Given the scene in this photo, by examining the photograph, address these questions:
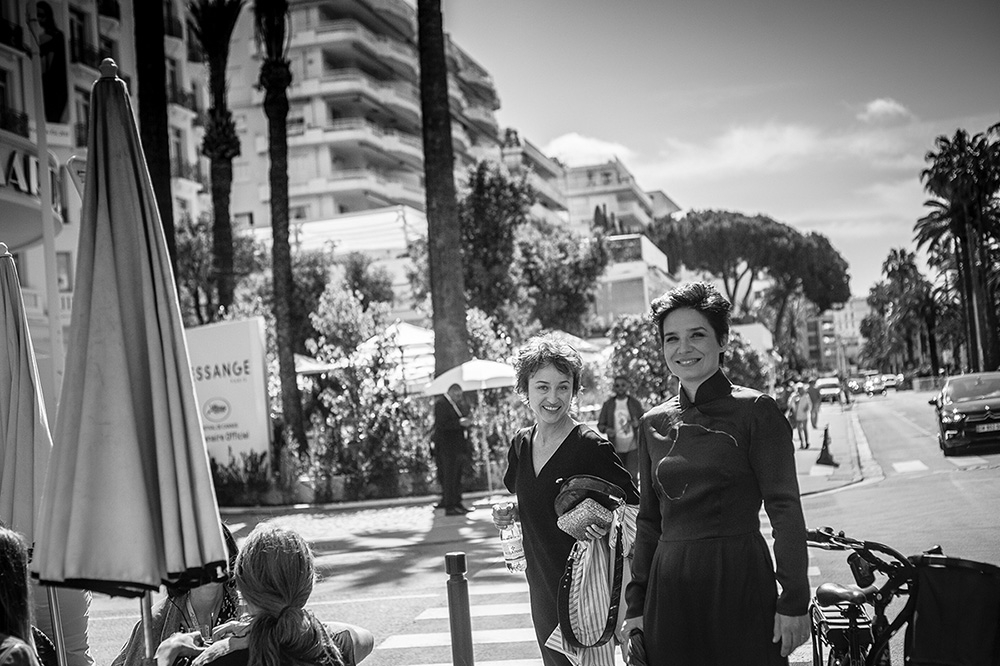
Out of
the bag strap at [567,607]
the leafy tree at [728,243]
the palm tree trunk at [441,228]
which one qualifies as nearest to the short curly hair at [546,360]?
the bag strap at [567,607]

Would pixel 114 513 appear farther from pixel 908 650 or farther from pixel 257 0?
pixel 257 0

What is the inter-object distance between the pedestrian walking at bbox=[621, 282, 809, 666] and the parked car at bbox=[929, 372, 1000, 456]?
40.5 feet

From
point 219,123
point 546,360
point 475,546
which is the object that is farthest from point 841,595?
point 219,123

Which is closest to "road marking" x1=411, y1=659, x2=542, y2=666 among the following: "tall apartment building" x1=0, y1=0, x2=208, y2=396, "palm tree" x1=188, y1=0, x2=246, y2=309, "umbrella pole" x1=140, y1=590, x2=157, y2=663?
"umbrella pole" x1=140, y1=590, x2=157, y2=663

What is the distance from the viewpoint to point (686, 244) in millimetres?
81125

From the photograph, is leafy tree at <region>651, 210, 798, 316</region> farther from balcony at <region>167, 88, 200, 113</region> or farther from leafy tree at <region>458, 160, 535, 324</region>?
leafy tree at <region>458, 160, 535, 324</region>

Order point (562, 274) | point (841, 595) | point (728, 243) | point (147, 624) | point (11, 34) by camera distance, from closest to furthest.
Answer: point (147, 624)
point (841, 595)
point (11, 34)
point (562, 274)
point (728, 243)

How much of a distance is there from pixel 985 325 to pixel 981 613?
116 feet

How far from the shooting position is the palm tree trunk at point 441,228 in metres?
18.8

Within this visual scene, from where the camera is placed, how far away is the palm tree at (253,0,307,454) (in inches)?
898

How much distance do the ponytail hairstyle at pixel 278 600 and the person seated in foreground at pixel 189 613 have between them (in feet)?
2.38

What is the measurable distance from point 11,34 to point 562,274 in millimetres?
24265

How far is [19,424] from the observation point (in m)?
5.77

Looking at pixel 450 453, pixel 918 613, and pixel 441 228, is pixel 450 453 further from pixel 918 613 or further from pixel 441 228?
pixel 918 613
